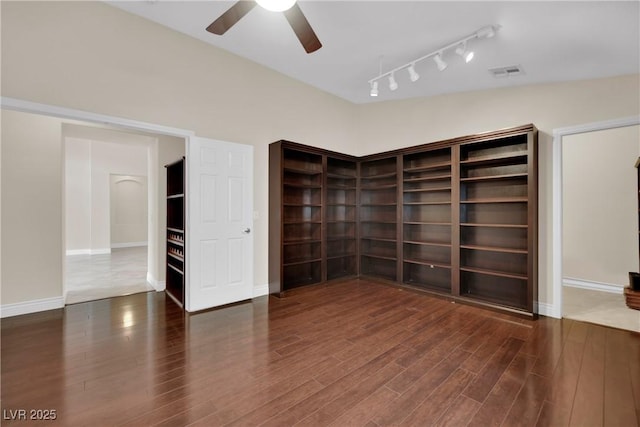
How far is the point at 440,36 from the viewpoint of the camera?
3.04 meters

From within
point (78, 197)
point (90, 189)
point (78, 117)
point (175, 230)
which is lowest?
point (175, 230)

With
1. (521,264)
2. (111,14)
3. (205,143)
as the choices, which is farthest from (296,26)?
(521,264)

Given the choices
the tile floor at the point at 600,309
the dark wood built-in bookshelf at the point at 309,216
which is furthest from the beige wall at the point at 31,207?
the tile floor at the point at 600,309

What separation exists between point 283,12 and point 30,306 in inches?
171

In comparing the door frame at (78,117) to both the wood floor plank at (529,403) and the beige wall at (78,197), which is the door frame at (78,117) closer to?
the wood floor plank at (529,403)

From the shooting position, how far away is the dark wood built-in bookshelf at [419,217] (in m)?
3.57

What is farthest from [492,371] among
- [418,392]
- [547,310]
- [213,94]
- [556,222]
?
[213,94]

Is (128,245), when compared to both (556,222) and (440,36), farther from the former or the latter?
(556,222)

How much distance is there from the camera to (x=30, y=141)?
346 cm

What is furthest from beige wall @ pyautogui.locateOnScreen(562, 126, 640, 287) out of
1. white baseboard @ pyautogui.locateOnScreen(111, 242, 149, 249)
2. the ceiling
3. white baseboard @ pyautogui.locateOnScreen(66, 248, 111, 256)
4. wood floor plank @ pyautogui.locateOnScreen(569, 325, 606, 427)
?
white baseboard @ pyautogui.locateOnScreen(111, 242, 149, 249)

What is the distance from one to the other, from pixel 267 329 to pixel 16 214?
10.8ft

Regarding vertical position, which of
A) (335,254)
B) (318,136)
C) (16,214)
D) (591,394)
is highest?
(318,136)

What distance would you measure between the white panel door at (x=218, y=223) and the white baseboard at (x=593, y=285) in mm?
5260

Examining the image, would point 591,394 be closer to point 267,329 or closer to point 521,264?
point 521,264
